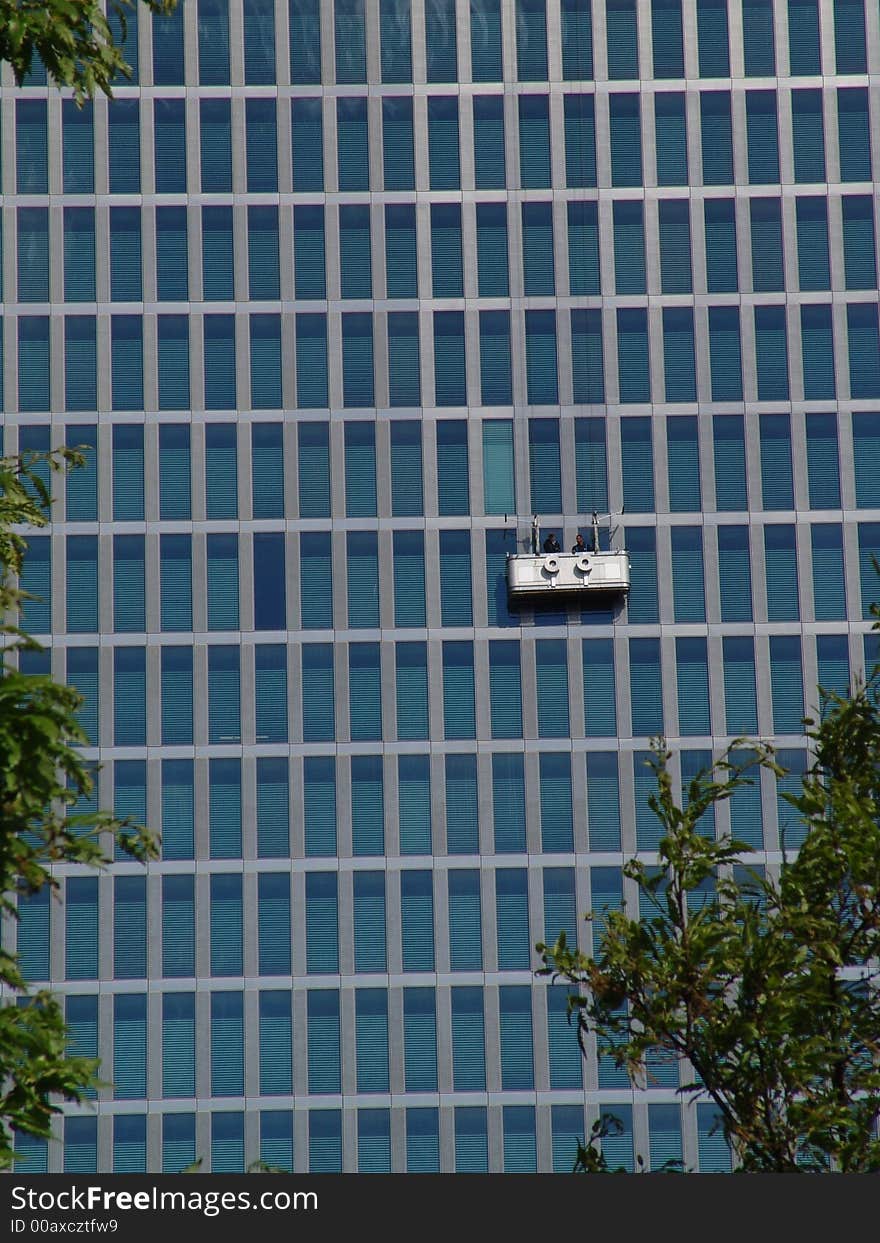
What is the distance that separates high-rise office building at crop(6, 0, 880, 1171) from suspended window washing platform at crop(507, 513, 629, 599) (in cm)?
→ 139

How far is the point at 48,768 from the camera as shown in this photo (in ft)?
59.2

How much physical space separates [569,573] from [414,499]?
7.20 meters

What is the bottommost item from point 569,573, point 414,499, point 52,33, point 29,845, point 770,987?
point 770,987

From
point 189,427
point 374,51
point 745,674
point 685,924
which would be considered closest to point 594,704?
point 745,674

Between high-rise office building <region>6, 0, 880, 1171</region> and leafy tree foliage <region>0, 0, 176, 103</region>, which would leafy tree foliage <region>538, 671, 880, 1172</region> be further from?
high-rise office building <region>6, 0, 880, 1171</region>

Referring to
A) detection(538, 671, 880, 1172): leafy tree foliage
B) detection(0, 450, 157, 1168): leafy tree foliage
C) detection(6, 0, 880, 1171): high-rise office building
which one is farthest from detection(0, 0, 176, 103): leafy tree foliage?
detection(6, 0, 880, 1171): high-rise office building

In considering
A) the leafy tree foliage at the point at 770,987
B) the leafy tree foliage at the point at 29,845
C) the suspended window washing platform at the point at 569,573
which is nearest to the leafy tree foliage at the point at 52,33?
the leafy tree foliage at the point at 29,845

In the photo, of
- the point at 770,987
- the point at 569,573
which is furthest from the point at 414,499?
the point at 770,987

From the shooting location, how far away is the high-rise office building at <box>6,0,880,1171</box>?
90.9m

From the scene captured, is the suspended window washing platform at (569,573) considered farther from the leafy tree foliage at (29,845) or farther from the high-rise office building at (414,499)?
the leafy tree foliage at (29,845)

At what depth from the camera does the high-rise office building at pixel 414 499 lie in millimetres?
90938

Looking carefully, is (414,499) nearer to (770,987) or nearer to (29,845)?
(770,987)

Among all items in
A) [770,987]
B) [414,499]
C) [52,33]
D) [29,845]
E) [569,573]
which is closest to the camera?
[29,845]

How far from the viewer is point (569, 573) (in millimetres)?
92875
